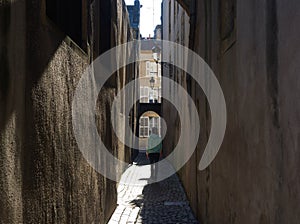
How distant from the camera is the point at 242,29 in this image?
3564mm

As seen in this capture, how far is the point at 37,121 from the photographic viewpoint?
2961 mm

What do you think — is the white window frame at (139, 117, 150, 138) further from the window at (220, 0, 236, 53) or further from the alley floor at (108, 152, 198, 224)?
the window at (220, 0, 236, 53)

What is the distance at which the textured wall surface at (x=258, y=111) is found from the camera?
7.48 feet

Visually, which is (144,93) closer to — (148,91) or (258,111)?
(148,91)

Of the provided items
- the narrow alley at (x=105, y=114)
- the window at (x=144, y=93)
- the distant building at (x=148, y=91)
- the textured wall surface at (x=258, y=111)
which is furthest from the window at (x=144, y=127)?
the textured wall surface at (x=258, y=111)

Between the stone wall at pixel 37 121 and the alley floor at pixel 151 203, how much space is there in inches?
108

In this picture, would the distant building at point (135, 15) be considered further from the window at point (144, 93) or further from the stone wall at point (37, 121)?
the stone wall at point (37, 121)

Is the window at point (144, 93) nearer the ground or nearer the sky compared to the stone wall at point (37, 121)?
nearer the sky

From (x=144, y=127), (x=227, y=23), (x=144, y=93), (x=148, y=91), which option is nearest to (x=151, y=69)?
(x=148, y=91)

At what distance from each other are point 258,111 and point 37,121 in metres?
1.64

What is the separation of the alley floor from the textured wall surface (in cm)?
214

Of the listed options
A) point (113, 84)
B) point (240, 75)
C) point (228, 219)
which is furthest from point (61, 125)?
point (113, 84)

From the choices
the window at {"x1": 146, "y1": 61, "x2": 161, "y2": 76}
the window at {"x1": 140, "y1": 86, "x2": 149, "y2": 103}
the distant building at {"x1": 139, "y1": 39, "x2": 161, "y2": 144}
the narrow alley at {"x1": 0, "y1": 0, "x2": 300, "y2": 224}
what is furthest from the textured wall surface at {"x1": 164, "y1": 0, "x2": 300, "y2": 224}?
the window at {"x1": 146, "y1": 61, "x2": 161, "y2": 76}

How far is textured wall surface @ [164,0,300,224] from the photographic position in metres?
2.28
